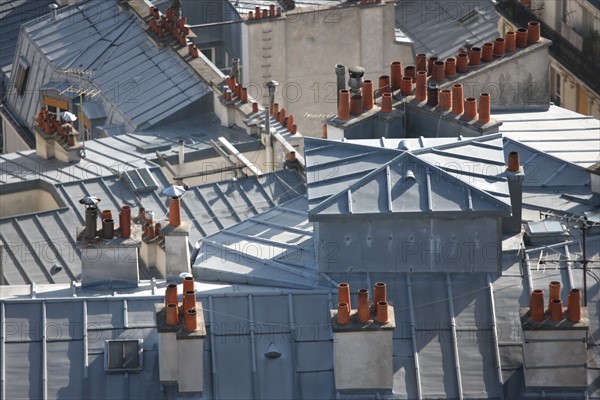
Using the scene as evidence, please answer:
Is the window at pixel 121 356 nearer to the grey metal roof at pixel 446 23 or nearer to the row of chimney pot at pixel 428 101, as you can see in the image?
the row of chimney pot at pixel 428 101

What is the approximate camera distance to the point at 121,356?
60.6 metres

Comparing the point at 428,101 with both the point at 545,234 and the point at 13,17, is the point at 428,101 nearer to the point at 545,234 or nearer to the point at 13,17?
the point at 545,234

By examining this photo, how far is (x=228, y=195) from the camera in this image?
271ft

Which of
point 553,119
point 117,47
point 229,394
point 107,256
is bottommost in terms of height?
point 229,394

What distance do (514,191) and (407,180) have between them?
353 centimetres

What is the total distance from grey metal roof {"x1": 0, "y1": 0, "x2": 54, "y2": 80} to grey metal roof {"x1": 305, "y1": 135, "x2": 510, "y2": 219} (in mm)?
53568

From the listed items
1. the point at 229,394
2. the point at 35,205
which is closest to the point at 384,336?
the point at 229,394

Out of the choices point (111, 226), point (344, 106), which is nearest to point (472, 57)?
point (344, 106)

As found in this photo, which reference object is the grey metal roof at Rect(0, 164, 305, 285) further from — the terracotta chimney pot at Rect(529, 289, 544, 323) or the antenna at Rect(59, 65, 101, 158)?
the terracotta chimney pot at Rect(529, 289, 544, 323)

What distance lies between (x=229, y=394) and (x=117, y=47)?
141ft

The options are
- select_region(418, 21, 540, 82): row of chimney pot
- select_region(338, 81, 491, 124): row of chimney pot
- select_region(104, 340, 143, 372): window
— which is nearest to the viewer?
select_region(104, 340, 143, 372): window

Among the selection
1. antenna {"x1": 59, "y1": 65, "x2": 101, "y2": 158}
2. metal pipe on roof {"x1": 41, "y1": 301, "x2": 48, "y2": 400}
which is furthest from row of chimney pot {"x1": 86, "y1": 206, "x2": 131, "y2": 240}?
antenna {"x1": 59, "y1": 65, "x2": 101, "y2": 158}

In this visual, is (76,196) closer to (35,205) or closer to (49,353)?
(35,205)

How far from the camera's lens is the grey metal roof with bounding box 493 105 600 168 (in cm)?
7294
